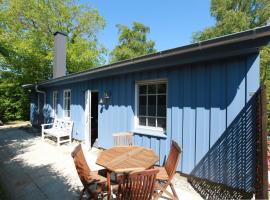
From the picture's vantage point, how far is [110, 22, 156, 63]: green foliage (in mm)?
21312

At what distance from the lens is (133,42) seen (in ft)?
70.5

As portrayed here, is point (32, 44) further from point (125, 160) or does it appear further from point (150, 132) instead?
point (125, 160)

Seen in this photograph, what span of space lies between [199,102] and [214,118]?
416mm

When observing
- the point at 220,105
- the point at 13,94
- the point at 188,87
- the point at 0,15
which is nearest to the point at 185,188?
the point at 220,105

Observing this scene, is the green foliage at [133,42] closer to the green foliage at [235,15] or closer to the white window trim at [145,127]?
the green foliage at [235,15]

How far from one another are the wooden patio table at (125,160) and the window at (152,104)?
1160 millimetres

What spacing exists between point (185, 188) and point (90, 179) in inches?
69.3

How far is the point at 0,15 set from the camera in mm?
14914

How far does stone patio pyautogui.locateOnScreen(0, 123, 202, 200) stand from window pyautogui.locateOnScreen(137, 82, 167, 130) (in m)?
1.36

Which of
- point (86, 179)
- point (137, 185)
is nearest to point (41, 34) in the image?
point (86, 179)

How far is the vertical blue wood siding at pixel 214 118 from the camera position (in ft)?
10.8

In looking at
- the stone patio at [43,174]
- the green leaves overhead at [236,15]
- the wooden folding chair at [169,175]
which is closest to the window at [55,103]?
the stone patio at [43,174]

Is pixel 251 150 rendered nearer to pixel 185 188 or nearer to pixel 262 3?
pixel 185 188

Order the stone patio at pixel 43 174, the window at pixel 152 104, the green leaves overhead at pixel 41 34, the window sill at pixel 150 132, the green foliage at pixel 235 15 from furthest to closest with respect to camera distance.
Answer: the green foliage at pixel 235 15 → the green leaves overhead at pixel 41 34 → the window at pixel 152 104 → the window sill at pixel 150 132 → the stone patio at pixel 43 174
